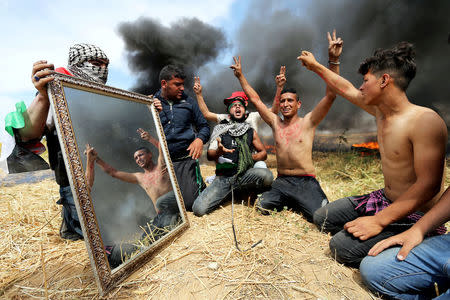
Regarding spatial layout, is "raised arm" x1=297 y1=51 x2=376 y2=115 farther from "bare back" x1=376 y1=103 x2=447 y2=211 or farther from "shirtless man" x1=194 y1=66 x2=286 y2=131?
"shirtless man" x1=194 y1=66 x2=286 y2=131

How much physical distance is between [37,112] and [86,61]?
3.18 feet

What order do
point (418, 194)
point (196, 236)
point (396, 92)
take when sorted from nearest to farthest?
point (418, 194) → point (396, 92) → point (196, 236)

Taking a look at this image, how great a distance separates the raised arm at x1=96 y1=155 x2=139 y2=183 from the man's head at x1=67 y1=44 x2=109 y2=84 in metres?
1.27

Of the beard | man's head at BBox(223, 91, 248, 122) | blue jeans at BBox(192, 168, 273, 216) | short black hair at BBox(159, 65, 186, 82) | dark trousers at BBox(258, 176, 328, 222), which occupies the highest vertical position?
short black hair at BBox(159, 65, 186, 82)

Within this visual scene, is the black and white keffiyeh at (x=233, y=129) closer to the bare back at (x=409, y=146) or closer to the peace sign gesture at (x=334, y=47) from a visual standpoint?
the peace sign gesture at (x=334, y=47)

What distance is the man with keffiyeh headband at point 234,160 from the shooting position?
3.75 m

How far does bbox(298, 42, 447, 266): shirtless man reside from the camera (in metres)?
1.78

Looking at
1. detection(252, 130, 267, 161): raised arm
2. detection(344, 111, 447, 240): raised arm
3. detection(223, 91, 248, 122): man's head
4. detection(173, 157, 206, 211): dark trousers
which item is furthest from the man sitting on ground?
detection(223, 91, 248, 122): man's head

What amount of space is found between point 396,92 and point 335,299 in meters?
1.84

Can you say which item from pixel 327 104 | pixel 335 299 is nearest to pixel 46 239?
pixel 335 299

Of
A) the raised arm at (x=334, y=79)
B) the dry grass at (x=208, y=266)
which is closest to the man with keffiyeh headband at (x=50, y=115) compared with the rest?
the dry grass at (x=208, y=266)

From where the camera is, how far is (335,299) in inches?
67.0

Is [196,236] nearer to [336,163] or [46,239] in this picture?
[46,239]

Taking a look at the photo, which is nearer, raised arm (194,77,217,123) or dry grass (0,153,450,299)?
dry grass (0,153,450,299)
